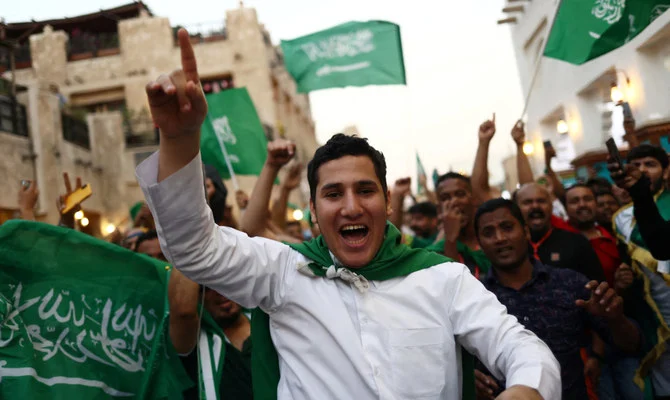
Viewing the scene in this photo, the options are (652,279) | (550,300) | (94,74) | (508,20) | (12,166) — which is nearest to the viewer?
(550,300)

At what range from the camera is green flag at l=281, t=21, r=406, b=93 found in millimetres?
8406

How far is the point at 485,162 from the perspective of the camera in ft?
16.2

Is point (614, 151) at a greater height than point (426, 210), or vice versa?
point (614, 151)

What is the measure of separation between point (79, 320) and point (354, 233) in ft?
5.27

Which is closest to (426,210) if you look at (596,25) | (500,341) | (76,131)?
(596,25)

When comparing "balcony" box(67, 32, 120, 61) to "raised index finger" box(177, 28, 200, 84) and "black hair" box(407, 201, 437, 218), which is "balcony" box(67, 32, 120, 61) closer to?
"black hair" box(407, 201, 437, 218)

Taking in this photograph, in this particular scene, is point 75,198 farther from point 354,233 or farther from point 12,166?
point 12,166

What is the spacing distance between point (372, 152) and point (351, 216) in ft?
1.04

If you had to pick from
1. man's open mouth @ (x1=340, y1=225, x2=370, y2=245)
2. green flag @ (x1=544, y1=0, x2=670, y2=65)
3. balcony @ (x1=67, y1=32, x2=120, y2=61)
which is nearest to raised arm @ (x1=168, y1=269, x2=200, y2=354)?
man's open mouth @ (x1=340, y1=225, x2=370, y2=245)

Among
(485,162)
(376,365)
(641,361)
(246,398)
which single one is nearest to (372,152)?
(376,365)

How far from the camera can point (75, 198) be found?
3.62 metres

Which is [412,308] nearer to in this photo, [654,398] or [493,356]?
[493,356]

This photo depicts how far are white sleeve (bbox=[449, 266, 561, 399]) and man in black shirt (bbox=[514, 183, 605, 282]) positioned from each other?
209 cm

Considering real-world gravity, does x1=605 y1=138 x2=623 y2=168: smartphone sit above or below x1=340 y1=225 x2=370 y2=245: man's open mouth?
above
